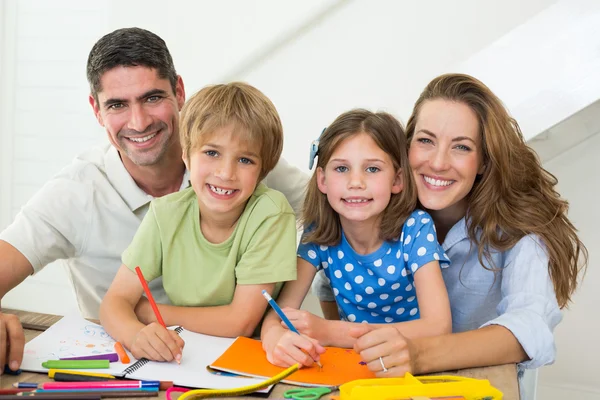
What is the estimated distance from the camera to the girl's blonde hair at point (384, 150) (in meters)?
1.25

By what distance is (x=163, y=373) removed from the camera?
94 cm

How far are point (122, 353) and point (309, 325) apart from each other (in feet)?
0.97

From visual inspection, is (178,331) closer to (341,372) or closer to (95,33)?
(341,372)

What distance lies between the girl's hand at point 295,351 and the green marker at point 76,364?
0.24 meters

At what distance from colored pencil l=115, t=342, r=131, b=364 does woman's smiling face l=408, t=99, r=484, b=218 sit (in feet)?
1.98

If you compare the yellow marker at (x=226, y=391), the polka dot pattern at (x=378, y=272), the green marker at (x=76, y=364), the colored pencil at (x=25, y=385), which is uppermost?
the polka dot pattern at (x=378, y=272)

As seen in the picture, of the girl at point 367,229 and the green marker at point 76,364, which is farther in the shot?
the girl at point 367,229

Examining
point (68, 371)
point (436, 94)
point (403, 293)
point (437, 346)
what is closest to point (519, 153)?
point (436, 94)

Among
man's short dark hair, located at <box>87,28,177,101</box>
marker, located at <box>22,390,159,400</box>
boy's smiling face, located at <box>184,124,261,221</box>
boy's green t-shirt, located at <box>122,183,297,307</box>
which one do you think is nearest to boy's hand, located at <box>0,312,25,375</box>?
marker, located at <box>22,390,159,400</box>

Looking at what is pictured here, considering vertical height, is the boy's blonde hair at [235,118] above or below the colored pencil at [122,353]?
above

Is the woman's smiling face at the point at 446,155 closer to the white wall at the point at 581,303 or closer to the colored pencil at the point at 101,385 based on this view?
the colored pencil at the point at 101,385

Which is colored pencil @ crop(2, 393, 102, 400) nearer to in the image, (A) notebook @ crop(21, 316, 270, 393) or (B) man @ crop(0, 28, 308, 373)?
(A) notebook @ crop(21, 316, 270, 393)

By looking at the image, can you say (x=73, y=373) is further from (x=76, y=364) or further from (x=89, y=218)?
(x=89, y=218)

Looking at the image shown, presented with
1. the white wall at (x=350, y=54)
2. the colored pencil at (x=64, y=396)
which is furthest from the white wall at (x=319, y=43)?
the colored pencil at (x=64, y=396)
